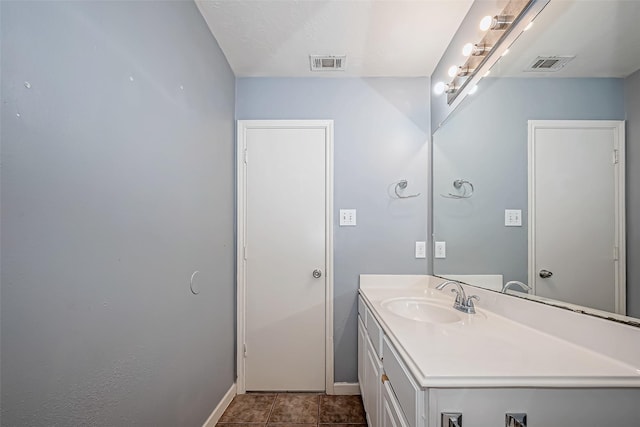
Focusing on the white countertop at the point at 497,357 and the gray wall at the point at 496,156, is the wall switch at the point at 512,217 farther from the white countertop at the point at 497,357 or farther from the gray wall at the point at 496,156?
the white countertop at the point at 497,357

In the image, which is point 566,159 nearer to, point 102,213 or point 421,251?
point 421,251

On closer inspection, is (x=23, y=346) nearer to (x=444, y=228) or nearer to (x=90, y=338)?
(x=90, y=338)

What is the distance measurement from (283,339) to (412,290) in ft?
3.41

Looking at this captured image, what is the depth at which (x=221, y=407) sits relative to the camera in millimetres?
1707

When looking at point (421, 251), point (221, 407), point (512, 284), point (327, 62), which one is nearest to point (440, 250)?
point (421, 251)

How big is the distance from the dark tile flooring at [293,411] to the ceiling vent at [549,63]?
6.86 ft

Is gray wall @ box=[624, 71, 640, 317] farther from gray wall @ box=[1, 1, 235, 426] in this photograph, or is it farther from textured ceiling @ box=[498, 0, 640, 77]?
gray wall @ box=[1, 1, 235, 426]

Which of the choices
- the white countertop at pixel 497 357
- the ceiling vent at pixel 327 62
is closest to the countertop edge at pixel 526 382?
the white countertop at pixel 497 357

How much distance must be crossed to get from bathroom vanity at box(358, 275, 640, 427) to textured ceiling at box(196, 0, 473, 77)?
1575 mm

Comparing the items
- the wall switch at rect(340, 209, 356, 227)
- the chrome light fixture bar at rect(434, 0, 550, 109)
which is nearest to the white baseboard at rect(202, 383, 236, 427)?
the wall switch at rect(340, 209, 356, 227)

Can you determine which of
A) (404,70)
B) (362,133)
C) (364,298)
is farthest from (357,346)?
(404,70)

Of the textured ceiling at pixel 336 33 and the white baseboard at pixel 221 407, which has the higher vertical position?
the textured ceiling at pixel 336 33

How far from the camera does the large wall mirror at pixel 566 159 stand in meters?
0.74

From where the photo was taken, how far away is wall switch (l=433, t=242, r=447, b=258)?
1.81 meters
